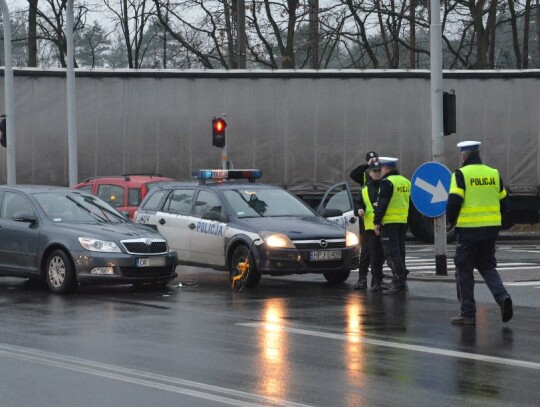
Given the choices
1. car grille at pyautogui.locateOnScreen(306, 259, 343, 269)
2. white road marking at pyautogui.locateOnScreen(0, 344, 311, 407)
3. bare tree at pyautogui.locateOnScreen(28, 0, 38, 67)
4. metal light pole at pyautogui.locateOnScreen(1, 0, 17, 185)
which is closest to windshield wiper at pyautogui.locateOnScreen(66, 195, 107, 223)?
car grille at pyautogui.locateOnScreen(306, 259, 343, 269)

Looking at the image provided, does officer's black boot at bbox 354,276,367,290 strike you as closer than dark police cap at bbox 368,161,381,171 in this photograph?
No

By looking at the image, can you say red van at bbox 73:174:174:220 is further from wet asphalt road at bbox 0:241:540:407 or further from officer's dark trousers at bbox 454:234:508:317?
officer's dark trousers at bbox 454:234:508:317

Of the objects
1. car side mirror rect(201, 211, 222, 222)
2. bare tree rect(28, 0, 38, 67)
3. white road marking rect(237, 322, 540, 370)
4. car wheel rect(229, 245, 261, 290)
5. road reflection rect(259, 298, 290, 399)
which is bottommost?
white road marking rect(237, 322, 540, 370)

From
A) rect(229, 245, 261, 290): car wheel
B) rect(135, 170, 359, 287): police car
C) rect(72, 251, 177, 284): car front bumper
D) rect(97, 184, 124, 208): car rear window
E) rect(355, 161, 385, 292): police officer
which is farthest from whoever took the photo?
rect(97, 184, 124, 208): car rear window

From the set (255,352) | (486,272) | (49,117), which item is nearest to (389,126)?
(49,117)

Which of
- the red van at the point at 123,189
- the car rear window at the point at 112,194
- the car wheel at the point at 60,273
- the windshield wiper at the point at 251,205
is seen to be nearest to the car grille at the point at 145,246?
the car wheel at the point at 60,273

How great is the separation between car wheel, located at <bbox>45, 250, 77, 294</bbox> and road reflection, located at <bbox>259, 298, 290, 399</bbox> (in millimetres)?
2912

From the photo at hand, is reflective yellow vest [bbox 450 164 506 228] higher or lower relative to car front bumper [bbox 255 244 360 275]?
higher

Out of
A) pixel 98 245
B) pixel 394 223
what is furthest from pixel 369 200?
pixel 98 245

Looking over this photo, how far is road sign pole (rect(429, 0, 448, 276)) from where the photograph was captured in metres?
18.2

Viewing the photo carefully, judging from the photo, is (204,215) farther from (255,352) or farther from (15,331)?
(255,352)

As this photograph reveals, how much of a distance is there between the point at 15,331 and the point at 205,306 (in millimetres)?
3054

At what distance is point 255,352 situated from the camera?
1061cm

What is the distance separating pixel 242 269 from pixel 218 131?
33.6 ft
